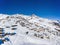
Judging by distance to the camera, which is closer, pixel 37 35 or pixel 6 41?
pixel 6 41

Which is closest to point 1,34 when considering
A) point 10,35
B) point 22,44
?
point 10,35

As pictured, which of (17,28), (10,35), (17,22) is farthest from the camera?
(17,22)

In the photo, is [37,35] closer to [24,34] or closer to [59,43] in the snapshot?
[24,34]

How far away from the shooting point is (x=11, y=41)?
1709cm

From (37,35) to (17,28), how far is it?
394cm

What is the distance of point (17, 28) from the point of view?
2269 cm

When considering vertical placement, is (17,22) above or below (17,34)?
above

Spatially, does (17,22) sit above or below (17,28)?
above

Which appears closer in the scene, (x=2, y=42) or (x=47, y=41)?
(x=2, y=42)

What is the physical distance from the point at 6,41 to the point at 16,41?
118cm

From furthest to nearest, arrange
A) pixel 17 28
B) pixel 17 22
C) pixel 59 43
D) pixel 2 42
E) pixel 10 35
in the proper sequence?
1. pixel 17 22
2. pixel 17 28
3. pixel 10 35
4. pixel 59 43
5. pixel 2 42

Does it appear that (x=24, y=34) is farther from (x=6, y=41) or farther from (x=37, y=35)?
(x=6, y=41)

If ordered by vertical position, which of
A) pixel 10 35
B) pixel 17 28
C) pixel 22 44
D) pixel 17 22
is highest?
pixel 17 22

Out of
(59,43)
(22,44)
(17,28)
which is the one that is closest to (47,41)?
(59,43)
